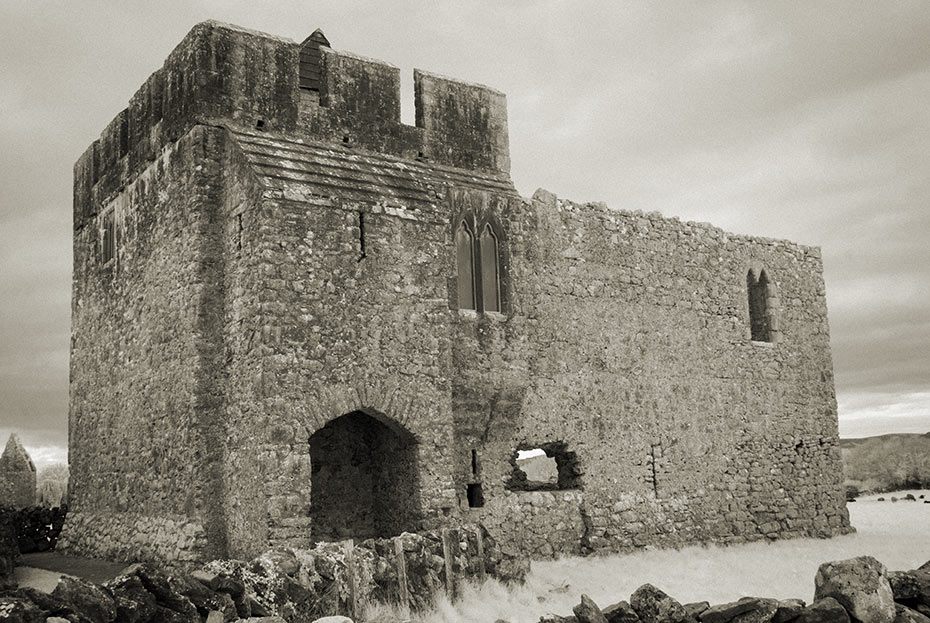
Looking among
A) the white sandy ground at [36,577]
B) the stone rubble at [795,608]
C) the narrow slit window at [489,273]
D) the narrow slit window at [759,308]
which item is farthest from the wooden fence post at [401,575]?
the narrow slit window at [759,308]

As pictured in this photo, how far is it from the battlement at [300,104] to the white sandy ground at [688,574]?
253 inches

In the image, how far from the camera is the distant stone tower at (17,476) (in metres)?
22.7

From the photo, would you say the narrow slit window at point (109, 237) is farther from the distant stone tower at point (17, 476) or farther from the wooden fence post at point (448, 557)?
the distant stone tower at point (17, 476)

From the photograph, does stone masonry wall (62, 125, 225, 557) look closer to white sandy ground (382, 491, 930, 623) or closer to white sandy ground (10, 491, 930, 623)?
white sandy ground (10, 491, 930, 623)

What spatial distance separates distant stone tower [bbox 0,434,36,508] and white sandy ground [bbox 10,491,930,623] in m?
9.10

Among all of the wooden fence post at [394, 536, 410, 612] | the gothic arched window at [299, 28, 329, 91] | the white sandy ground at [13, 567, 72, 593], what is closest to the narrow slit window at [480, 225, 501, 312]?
the gothic arched window at [299, 28, 329, 91]

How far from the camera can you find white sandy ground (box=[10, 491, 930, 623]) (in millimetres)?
10719

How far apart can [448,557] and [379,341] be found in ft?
10.0

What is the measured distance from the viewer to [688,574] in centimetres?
1412

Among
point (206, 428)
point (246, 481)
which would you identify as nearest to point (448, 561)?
point (246, 481)

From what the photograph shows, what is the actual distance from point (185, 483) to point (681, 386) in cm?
855

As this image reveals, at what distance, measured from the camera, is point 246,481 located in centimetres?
1194

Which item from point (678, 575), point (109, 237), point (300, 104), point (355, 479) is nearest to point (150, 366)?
point (109, 237)

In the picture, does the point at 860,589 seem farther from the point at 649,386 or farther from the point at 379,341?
the point at 649,386
